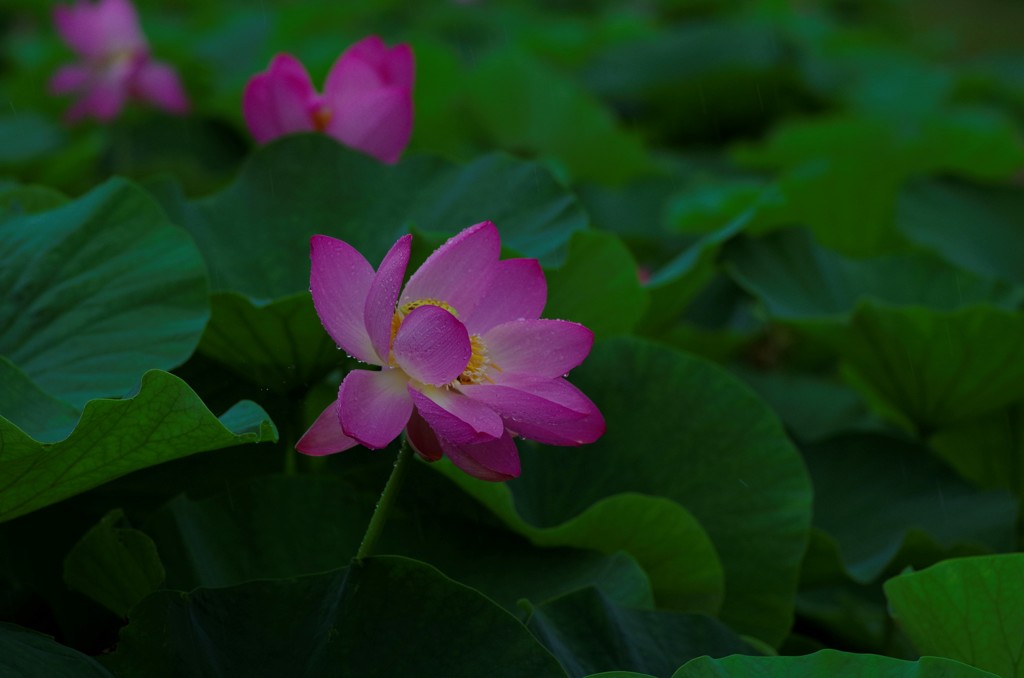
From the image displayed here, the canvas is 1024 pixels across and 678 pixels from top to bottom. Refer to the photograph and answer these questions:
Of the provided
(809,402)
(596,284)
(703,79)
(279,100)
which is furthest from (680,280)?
Result: (703,79)

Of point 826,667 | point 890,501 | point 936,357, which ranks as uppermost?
point 826,667

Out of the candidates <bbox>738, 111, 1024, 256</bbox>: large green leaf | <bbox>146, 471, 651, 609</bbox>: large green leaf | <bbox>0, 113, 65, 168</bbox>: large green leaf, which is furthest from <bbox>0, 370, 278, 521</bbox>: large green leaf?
<bbox>0, 113, 65, 168</bbox>: large green leaf

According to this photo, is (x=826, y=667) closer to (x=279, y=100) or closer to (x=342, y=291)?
(x=342, y=291)

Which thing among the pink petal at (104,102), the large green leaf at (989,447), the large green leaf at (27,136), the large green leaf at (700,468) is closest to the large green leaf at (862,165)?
the large green leaf at (989,447)

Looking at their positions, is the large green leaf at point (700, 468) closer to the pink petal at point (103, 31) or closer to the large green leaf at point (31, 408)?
the large green leaf at point (31, 408)

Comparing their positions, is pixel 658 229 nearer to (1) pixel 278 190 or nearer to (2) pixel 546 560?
(1) pixel 278 190

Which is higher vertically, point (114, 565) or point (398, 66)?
point (398, 66)

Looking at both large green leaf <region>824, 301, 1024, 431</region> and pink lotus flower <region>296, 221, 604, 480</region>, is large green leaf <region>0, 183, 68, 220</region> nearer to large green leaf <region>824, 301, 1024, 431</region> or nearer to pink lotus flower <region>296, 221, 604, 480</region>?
pink lotus flower <region>296, 221, 604, 480</region>
